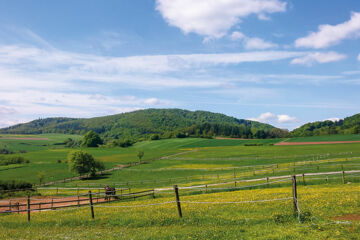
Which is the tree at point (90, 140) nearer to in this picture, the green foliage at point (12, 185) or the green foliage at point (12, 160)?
the green foliage at point (12, 160)

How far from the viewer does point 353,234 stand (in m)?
10.0

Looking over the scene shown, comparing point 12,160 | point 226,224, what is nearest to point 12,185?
point 226,224

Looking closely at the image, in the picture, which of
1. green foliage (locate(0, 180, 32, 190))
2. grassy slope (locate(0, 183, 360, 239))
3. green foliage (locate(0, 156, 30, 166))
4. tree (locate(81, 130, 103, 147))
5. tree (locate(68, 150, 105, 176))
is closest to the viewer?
grassy slope (locate(0, 183, 360, 239))

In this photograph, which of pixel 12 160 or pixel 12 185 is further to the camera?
pixel 12 160

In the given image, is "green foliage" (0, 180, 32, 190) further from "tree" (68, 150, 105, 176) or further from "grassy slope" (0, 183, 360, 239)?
"grassy slope" (0, 183, 360, 239)

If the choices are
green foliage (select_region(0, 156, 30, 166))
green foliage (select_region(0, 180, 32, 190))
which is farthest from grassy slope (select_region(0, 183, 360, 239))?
green foliage (select_region(0, 156, 30, 166))

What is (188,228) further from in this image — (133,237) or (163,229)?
(133,237)

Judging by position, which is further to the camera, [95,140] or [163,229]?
[95,140]

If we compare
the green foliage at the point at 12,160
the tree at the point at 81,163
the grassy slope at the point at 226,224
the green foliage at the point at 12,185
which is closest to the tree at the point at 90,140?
the green foliage at the point at 12,160

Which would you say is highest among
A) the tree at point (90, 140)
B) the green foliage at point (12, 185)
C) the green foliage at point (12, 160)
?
the tree at point (90, 140)

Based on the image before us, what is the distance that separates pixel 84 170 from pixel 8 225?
2341 inches

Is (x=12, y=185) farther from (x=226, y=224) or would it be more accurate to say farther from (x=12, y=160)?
(x=12, y=160)

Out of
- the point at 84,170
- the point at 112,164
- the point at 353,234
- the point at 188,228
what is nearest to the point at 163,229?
the point at 188,228

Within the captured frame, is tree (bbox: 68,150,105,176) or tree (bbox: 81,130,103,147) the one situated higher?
tree (bbox: 81,130,103,147)
